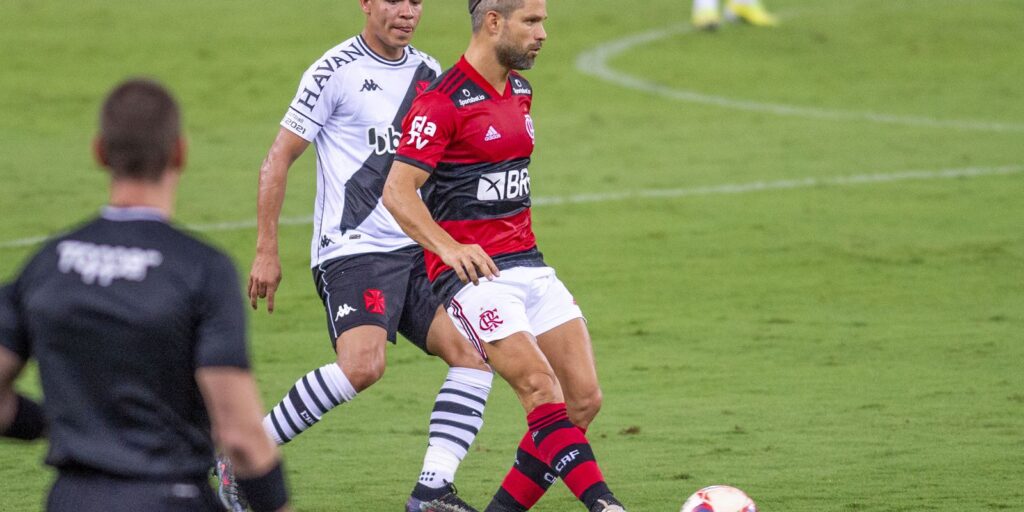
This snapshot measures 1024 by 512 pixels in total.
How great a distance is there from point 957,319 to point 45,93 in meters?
15.0

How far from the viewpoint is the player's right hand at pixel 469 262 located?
21.7ft

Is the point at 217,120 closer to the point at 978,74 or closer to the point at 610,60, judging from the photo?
the point at 610,60

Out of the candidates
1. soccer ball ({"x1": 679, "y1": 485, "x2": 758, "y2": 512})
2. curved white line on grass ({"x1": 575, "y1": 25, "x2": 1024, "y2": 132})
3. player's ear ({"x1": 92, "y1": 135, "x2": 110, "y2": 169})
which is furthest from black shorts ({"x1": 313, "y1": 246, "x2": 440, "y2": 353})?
curved white line on grass ({"x1": 575, "y1": 25, "x2": 1024, "y2": 132})

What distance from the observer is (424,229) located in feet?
22.2

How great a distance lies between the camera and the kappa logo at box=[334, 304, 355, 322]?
7.48 metres

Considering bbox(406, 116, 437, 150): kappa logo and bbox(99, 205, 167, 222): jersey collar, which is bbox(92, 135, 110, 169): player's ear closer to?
bbox(99, 205, 167, 222): jersey collar

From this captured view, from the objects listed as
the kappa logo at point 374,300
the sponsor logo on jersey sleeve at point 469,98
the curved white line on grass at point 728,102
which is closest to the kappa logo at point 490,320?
the kappa logo at point 374,300

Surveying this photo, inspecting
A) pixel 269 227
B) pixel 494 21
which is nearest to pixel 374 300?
pixel 269 227

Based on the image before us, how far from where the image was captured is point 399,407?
Answer: 389 inches

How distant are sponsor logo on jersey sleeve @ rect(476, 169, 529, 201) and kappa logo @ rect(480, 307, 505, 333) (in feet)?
1.68

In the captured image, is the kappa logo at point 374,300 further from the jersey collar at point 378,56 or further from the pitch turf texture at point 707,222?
the jersey collar at point 378,56

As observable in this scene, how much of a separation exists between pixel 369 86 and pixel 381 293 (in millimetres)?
1015

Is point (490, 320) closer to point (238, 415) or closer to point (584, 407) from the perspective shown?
point (584, 407)

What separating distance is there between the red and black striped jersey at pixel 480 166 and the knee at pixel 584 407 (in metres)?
0.61
